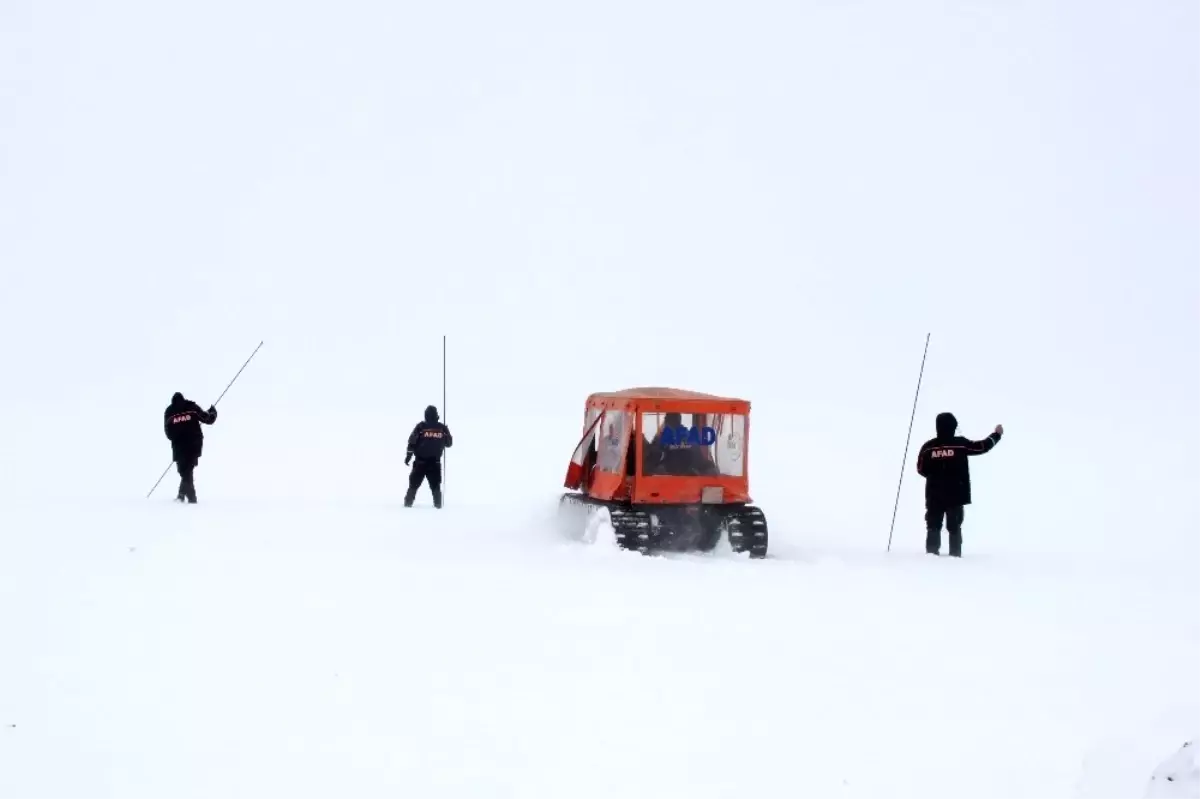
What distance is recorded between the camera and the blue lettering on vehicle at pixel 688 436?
1535cm

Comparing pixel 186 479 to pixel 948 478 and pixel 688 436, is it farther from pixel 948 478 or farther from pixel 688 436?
pixel 948 478

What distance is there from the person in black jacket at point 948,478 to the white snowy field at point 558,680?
2.49 metres

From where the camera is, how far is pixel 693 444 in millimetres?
15406

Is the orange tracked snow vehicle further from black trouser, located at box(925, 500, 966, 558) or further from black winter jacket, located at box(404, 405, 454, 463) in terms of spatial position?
black winter jacket, located at box(404, 405, 454, 463)

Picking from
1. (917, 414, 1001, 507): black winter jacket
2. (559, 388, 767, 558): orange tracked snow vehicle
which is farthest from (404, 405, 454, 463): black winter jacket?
(917, 414, 1001, 507): black winter jacket

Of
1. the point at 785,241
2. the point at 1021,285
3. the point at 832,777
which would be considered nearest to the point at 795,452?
the point at 832,777

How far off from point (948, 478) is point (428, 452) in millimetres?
6584

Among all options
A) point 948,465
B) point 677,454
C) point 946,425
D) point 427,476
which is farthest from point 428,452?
point 948,465

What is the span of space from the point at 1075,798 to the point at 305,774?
3.26 meters

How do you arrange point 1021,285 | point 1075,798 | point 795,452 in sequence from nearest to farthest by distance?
point 1075,798 → point 795,452 → point 1021,285

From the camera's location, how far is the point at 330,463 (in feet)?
97.8

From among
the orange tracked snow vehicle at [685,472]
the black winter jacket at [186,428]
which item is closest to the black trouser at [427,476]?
the black winter jacket at [186,428]

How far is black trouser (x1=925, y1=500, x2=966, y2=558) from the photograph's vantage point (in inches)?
609

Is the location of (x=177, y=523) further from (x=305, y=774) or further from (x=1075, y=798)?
(x=1075, y=798)
